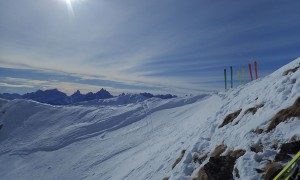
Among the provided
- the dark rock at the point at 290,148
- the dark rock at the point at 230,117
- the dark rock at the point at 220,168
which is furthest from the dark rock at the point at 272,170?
the dark rock at the point at 230,117

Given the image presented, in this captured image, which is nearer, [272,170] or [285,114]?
[272,170]

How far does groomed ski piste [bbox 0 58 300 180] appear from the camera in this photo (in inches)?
420

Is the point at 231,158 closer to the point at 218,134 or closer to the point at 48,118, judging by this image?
the point at 218,134

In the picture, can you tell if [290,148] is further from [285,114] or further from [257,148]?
[285,114]

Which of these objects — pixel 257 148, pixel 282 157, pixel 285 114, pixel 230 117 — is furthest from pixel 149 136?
pixel 282 157

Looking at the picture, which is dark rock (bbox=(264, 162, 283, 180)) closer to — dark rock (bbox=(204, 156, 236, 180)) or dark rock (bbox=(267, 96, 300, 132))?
dark rock (bbox=(204, 156, 236, 180))

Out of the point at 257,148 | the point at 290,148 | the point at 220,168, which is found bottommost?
the point at 220,168

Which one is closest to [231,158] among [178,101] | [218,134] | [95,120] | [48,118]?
[218,134]

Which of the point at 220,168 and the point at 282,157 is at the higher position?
the point at 282,157

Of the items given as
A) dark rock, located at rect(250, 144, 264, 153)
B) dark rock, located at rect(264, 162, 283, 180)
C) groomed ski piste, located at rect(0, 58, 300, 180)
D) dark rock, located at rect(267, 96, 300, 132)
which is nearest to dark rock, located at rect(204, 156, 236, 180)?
groomed ski piste, located at rect(0, 58, 300, 180)

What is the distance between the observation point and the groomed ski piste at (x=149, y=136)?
35.0 ft

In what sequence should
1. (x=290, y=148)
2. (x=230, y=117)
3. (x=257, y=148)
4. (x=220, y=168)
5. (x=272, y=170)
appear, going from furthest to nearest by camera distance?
1. (x=230, y=117)
2. (x=220, y=168)
3. (x=257, y=148)
4. (x=290, y=148)
5. (x=272, y=170)

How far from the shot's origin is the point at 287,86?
38.4 feet

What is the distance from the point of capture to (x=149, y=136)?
117 feet
